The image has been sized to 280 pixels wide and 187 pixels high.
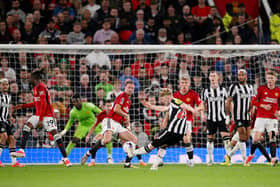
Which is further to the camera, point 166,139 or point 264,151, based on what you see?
point 264,151

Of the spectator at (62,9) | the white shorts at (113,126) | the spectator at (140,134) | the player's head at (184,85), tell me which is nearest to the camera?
the player's head at (184,85)

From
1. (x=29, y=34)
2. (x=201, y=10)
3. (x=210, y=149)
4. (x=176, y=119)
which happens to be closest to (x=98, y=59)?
(x=29, y=34)

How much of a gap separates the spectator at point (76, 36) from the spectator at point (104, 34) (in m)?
0.39

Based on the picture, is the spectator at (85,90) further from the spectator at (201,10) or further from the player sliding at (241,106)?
the spectator at (201,10)

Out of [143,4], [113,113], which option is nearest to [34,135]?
[113,113]

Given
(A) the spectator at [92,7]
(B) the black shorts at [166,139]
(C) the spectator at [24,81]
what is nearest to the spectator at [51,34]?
(C) the spectator at [24,81]

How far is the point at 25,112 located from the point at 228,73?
209 inches

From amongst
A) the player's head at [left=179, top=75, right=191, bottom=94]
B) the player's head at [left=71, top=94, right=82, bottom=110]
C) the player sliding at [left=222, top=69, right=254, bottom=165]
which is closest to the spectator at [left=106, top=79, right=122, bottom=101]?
the player's head at [left=71, top=94, right=82, bottom=110]

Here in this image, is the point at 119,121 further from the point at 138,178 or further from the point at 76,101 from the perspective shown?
the point at 138,178

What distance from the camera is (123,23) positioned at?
723 inches

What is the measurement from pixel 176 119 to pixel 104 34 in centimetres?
650

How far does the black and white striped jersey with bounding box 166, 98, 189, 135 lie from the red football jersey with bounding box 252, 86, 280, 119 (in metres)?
2.42

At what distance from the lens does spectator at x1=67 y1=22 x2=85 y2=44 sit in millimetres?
17797

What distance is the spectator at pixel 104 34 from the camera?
17861 mm
